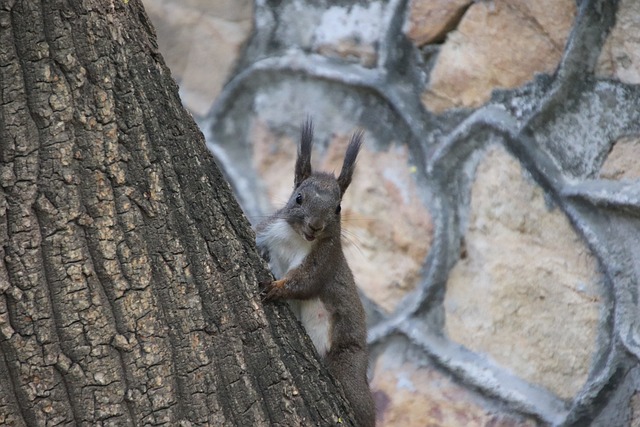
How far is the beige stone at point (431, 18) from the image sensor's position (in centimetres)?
248

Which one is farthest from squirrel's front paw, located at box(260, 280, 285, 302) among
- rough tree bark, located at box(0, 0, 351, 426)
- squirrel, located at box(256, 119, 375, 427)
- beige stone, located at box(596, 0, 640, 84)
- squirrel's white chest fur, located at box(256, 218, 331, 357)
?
beige stone, located at box(596, 0, 640, 84)

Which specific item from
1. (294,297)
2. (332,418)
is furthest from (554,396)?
(332,418)

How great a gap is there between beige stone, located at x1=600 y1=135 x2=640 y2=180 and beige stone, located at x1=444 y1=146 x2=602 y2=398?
0.17 metres

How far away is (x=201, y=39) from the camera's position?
2980 mm

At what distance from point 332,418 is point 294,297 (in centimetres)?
52

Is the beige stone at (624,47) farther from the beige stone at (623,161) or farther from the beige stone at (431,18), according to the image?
the beige stone at (431,18)

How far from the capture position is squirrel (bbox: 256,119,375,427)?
7.40 feet

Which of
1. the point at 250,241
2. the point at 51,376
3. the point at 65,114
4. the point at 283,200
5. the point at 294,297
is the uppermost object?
the point at 65,114

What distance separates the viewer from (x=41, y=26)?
131cm

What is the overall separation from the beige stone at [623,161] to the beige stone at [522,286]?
174 mm

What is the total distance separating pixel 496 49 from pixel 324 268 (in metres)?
0.74

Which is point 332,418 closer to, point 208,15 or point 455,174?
point 455,174

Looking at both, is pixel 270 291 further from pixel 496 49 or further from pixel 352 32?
pixel 352 32

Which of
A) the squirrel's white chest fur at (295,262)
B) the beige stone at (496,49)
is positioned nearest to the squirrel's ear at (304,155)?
the squirrel's white chest fur at (295,262)
